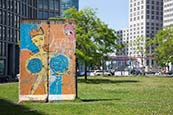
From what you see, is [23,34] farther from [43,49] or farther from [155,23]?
[155,23]

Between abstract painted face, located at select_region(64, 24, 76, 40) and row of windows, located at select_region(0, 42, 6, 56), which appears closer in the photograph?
abstract painted face, located at select_region(64, 24, 76, 40)

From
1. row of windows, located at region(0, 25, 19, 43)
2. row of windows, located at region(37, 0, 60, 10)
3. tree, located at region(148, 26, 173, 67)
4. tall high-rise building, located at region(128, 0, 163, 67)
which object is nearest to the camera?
tree, located at region(148, 26, 173, 67)

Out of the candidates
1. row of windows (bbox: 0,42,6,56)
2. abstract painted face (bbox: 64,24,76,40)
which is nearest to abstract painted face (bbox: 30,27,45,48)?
abstract painted face (bbox: 64,24,76,40)

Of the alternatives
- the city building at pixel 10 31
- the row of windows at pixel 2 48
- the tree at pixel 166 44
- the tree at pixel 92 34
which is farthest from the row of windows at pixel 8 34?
the tree at pixel 92 34

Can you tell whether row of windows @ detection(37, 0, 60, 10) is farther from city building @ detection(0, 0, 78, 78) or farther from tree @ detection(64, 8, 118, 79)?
tree @ detection(64, 8, 118, 79)

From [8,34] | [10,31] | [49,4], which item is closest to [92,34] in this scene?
[8,34]

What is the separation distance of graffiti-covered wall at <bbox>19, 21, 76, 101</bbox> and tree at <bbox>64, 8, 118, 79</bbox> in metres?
33.3

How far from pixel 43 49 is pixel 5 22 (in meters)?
80.5

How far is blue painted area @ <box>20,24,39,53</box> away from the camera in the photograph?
1989 cm

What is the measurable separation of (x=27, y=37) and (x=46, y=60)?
146cm

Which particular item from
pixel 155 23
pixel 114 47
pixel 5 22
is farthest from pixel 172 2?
pixel 114 47

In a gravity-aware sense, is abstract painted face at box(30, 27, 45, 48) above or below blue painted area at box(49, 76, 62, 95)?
above

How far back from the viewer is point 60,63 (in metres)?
20.1

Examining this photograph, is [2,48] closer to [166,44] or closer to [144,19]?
[166,44]
